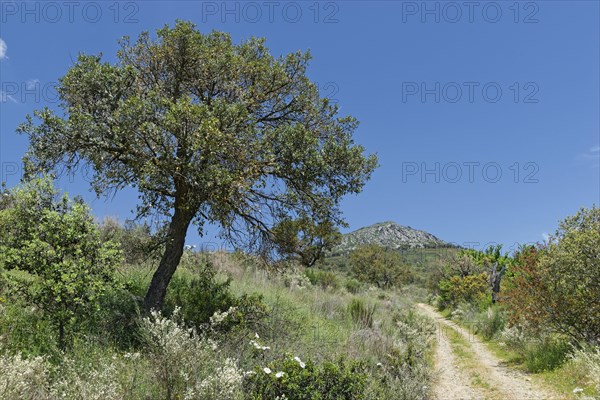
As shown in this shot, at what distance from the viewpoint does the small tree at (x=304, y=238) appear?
10.6 m

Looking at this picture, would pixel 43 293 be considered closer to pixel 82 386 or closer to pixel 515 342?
pixel 82 386

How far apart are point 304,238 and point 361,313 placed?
5.65 m

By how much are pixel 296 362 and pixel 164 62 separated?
8130mm

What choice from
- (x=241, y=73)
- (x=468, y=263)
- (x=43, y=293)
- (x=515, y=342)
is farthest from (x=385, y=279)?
(x=43, y=293)

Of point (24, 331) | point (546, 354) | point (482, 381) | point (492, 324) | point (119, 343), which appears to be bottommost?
point (482, 381)

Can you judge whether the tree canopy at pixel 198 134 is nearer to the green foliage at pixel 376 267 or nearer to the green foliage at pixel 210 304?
the green foliage at pixel 210 304

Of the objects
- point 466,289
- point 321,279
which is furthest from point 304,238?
point 466,289

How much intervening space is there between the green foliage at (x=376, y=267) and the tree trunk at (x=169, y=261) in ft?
136

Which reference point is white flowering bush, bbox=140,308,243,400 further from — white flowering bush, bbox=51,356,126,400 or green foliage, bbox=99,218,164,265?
green foliage, bbox=99,218,164,265

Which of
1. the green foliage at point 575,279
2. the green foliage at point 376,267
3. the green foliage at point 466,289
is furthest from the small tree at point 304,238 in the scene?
the green foliage at point 376,267

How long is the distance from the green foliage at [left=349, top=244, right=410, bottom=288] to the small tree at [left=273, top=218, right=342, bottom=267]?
39733 mm

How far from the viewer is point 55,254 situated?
6516 mm

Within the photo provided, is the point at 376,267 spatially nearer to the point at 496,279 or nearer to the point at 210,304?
the point at 496,279

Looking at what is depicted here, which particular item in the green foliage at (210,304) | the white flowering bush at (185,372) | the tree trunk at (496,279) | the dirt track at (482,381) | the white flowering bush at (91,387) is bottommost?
the dirt track at (482,381)
